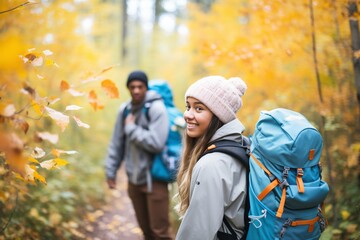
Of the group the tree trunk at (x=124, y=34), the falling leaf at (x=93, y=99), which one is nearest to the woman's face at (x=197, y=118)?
the falling leaf at (x=93, y=99)

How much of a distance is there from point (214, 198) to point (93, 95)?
114 cm

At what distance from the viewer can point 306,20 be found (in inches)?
160

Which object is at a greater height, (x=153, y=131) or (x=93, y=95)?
(x=93, y=95)

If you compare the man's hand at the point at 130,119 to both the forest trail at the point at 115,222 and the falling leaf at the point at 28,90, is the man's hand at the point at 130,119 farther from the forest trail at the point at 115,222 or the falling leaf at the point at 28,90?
the falling leaf at the point at 28,90

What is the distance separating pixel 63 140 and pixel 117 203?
6.22 feet

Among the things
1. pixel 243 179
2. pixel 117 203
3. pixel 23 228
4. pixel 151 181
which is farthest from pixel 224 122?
pixel 117 203

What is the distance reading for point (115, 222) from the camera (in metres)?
5.46

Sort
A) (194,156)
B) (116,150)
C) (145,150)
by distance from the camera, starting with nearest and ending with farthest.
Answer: (194,156), (145,150), (116,150)

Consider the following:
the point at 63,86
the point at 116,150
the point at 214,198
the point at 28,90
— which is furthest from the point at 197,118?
the point at 116,150

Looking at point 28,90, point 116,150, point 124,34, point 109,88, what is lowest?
point 116,150

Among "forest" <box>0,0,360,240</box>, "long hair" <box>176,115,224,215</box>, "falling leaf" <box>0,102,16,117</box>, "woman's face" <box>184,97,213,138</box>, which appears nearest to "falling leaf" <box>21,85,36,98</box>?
"forest" <box>0,0,360,240</box>

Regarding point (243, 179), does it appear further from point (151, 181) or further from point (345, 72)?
point (345, 72)

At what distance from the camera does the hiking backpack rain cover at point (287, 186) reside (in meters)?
1.71

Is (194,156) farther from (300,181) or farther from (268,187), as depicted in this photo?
(300,181)
